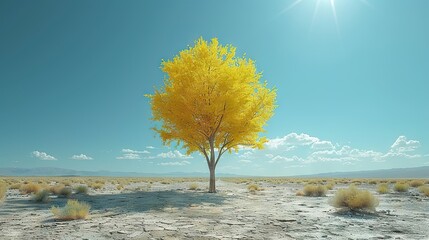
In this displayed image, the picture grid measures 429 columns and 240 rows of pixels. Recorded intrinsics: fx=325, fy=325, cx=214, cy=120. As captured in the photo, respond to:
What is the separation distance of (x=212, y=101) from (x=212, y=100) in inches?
2.6

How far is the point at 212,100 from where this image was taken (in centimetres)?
2056

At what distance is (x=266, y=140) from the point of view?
22.7m

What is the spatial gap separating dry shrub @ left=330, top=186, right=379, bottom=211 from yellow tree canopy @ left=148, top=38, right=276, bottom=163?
937 cm

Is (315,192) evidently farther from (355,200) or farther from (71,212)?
(71,212)

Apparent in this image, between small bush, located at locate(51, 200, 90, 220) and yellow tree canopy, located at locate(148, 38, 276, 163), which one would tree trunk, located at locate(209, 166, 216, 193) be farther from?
small bush, located at locate(51, 200, 90, 220)

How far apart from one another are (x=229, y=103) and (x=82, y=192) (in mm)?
11833

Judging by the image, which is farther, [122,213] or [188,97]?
[188,97]

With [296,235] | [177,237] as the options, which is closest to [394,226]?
[296,235]

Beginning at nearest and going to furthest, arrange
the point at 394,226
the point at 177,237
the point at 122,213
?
the point at 177,237 → the point at 394,226 → the point at 122,213

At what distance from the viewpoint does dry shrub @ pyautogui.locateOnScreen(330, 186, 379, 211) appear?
472 inches

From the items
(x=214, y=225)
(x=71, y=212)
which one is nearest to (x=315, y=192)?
(x=214, y=225)

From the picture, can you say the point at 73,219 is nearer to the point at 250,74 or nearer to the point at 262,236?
the point at 262,236

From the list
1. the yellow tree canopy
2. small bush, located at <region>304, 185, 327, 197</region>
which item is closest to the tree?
the yellow tree canopy

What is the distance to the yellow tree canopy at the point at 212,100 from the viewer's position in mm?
20312
